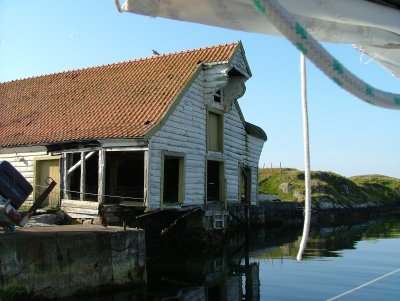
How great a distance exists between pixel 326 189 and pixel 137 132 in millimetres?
31203

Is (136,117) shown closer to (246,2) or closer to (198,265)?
(198,265)

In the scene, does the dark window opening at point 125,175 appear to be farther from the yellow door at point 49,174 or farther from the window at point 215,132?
the window at point 215,132

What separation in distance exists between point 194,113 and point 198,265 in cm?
572

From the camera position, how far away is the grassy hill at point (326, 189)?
4075 cm

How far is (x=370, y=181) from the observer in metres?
58.0

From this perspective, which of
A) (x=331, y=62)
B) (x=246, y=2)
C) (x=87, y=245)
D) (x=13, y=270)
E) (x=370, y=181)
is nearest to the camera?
(x=331, y=62)

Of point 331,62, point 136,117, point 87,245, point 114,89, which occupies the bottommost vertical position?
point 87,245

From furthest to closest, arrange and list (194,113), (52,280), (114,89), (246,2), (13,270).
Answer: (114,89) < (194,113) < (52,280) < (13,270) < (246,2)

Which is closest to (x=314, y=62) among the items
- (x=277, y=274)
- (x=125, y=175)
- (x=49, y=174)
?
(x=277, y=274)

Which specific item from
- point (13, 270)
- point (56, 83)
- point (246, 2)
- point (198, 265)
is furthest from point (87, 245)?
point (56, 83)

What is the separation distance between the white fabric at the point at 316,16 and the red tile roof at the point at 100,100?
484 inches

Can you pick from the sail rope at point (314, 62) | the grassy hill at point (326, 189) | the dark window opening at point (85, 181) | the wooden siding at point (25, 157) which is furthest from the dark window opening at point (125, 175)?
the grassy hill at point (326, 189)

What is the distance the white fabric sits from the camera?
8.95 feet

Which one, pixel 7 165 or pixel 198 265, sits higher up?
pixel 7 165
